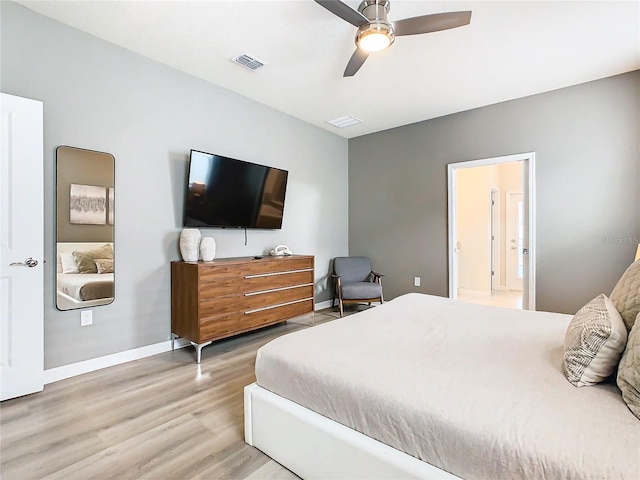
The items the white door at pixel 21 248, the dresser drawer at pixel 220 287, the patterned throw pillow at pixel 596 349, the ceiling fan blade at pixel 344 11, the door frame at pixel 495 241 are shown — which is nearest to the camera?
the patterned throw pillow at pixel 596 349

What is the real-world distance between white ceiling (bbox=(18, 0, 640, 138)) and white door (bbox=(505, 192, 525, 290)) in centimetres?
347

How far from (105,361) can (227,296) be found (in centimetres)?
113

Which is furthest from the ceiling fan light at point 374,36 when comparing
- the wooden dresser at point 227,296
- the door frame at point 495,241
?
the door frame at point 495,241

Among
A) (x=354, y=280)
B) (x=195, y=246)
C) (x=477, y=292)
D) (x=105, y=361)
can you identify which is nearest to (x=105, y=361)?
(x=105, y=361)

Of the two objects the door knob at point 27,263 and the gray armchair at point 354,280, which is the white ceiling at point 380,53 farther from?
the gray armchair at point 354,280

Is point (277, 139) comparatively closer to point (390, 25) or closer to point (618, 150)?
point (390, 25)

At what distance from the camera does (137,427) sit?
1928mm

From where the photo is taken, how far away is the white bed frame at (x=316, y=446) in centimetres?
115

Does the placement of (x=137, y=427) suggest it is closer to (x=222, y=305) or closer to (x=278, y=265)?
(x=222, y=305)

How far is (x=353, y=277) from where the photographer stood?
500 centimetres

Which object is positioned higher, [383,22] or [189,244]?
[383,22]

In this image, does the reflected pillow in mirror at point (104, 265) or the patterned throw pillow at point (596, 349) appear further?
the reflected pillow in mirror at point (104, 265)

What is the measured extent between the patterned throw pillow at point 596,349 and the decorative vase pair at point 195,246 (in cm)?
A: 291

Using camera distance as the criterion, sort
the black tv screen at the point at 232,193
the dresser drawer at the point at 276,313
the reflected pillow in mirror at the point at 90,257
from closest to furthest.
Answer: the reflected pillow in mirror at the point at 90,257 < the black tv screen at the point at 232,193 < the dresser drawer at the point at 276,313
